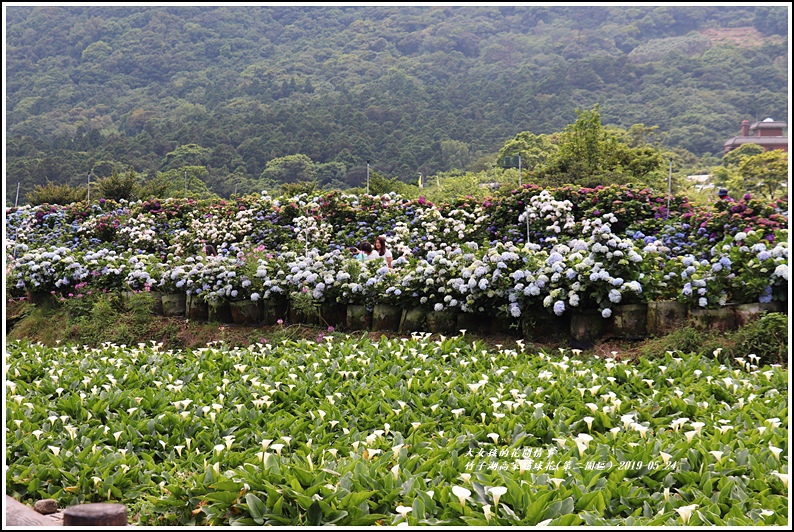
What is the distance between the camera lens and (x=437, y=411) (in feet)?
11.9

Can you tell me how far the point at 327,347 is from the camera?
5.45 meters

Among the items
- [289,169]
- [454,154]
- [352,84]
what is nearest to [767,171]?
[454,154]

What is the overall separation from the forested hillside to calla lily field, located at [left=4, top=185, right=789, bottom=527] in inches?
951

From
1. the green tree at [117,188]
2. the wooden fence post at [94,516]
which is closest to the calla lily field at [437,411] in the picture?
the wooden fence post at [94,516]

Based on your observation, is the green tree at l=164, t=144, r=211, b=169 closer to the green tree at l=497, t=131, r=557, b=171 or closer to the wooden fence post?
the green tree at l=497, t=131, r=557, b=171

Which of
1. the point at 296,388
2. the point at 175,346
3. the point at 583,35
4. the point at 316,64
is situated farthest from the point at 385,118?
the point at 296,388

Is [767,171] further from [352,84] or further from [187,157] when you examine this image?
[352,84]

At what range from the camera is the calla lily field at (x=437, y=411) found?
2.44 meters

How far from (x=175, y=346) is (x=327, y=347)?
2246mm

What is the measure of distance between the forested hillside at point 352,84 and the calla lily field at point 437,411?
2416 cm

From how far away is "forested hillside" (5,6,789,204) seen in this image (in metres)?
34.4

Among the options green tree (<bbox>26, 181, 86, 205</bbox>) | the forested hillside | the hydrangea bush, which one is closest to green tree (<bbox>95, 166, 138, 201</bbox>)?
the hydrangea bush

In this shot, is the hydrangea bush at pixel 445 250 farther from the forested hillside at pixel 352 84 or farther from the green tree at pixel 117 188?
the forested hillside at pixel 352 84

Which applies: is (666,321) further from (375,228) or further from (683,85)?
(683,85)
